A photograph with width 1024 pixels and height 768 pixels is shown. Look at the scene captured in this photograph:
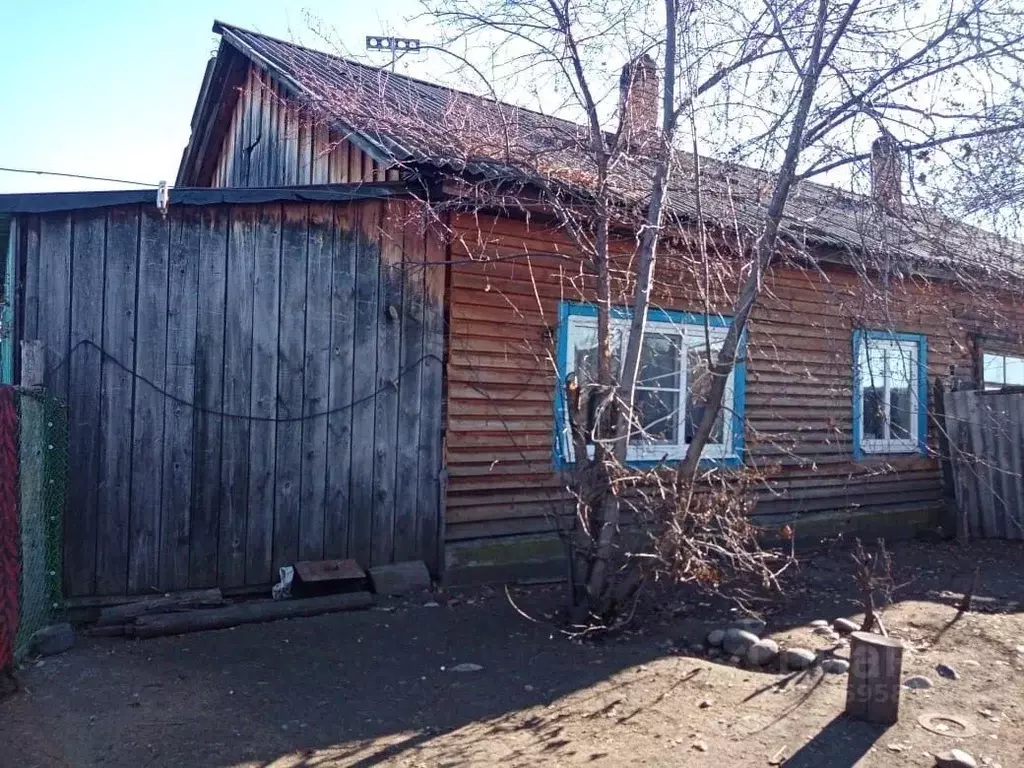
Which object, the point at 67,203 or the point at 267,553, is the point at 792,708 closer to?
the point at 267,553

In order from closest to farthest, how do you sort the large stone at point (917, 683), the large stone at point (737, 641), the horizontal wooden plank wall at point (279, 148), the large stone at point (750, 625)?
the large stone at point (917, 683)
the large stone at point (737, 641)
the large stone at point (750, 625)
the horizontal wooden plank wall at point (279, 148)

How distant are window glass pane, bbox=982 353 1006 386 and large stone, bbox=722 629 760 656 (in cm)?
824

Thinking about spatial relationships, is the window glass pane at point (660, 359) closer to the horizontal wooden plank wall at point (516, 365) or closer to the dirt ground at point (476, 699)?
the horizontal wooden plank wall at point (516, 365)

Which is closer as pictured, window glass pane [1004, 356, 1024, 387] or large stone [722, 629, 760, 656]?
large stone [722, 629, 760, 656]

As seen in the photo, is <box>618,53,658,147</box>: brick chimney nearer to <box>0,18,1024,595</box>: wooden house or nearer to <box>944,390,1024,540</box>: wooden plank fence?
<box>0,18,1024,595</box>: wooden house

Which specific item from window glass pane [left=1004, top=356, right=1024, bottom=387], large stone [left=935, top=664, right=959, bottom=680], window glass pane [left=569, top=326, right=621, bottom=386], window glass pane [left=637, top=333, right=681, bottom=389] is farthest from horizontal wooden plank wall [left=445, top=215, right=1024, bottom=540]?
window glass pane [left=1004, top=356, right=1024, bottom=387]

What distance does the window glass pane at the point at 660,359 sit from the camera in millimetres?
8500

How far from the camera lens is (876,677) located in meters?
4.49

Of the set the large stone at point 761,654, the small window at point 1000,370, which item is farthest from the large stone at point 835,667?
the small window at point 1000,370

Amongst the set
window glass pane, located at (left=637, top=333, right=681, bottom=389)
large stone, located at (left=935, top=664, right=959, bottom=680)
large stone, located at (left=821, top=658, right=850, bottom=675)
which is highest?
window glass pane, located at (left=637, top=333, right=681, bottom=389)

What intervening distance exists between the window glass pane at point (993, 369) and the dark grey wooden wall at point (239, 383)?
28.4ft

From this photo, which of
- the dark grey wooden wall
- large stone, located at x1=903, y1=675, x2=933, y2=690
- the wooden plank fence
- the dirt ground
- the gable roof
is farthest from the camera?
the wooden plank fence

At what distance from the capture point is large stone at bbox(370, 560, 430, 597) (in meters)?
6.68

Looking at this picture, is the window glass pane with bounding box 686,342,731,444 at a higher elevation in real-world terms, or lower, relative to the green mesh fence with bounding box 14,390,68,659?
higher
